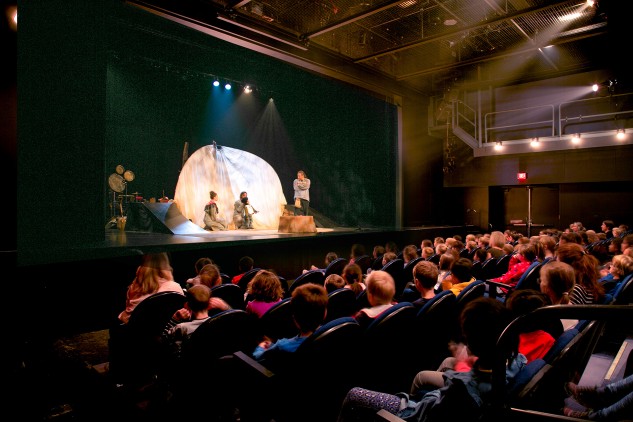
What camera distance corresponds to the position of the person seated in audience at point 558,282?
103 inches

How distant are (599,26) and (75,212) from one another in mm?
8894

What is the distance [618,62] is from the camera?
382 inches

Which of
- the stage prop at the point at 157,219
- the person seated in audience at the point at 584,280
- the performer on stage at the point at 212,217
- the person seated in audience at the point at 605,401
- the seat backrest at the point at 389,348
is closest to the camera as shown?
the person seated in audience at the point at 605,401

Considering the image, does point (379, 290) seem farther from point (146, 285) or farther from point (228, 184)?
point (228, 184)

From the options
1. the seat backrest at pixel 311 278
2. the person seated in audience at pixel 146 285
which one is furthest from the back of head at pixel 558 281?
the person seated in audience at pixel 146 285

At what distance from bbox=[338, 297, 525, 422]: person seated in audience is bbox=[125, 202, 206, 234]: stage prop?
695cm

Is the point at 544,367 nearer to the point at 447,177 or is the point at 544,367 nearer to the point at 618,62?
the point at 618,62

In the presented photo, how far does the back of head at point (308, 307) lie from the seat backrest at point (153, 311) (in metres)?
0.75

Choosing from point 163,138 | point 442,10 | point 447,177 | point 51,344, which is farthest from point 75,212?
point 447,177

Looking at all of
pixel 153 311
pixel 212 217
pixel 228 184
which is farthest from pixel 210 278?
pixel 228 184

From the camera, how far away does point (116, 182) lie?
848 centimetres

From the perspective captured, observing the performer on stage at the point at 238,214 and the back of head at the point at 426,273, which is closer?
the back of head at the point at 426,273

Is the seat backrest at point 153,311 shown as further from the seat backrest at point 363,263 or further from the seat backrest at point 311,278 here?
the seat backrest at point 363,263

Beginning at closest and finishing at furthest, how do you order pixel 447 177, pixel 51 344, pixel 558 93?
pixel 51 344 < pixel 558 93 < pixel 447 177
